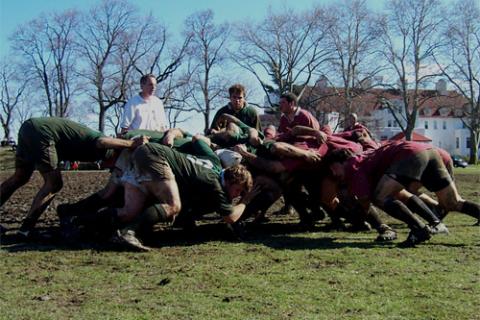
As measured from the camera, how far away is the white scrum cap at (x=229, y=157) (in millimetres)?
6922

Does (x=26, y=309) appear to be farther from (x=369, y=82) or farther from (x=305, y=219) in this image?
(x=369, y=82)

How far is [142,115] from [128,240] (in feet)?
8.79

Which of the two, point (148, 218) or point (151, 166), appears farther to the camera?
point (151, 166)

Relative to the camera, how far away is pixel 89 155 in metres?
7.03

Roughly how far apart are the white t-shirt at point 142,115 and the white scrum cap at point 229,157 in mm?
1471

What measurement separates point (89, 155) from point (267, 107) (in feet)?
148

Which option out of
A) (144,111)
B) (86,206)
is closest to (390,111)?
(144,111)

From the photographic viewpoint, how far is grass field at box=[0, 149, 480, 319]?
372cm

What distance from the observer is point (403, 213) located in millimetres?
6184

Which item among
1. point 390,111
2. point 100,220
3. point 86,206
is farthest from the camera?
point 390,111

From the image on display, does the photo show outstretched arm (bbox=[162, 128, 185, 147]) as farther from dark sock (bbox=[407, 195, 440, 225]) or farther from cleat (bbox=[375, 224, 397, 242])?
dark sock (bbox=[407, 195, 440, 225])

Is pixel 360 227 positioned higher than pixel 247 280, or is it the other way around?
pixel 247 280

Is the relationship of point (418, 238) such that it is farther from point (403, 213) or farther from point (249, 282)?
point (249, 282)

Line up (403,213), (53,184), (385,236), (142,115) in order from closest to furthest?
1. (403,213)
2. (385,236)
3. (53,184)
4. (142,115)
